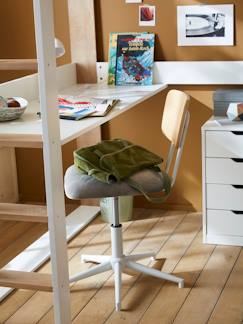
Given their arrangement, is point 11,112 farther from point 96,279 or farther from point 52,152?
point 96,279

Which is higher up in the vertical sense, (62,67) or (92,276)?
(62,67)

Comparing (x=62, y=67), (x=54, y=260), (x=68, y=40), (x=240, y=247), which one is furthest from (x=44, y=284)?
(x=68, y=40)

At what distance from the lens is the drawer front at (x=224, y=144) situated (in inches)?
139

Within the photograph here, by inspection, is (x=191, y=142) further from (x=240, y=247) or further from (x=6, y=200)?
(x=6, y=200)

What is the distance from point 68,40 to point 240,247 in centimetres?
161

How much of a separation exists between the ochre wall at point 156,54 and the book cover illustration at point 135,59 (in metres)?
0.06

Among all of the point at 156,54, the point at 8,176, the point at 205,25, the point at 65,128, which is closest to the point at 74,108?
the point at 65,128

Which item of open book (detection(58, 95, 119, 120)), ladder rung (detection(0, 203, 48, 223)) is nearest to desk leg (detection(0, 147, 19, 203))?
open book (detection(58, 95, 119, 120))

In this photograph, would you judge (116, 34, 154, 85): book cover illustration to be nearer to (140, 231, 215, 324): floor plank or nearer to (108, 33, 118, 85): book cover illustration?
(108, 33, 118, 85): book cover illustration

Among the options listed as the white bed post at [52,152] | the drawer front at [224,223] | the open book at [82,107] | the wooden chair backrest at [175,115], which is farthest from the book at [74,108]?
the drawer front at [224,223]

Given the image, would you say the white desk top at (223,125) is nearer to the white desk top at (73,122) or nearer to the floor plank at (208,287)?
the white desk top at (73,122)

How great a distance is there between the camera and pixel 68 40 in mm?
4148

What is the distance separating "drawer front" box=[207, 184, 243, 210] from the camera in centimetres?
355

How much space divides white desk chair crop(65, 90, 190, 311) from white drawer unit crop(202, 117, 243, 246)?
1.20 ft
